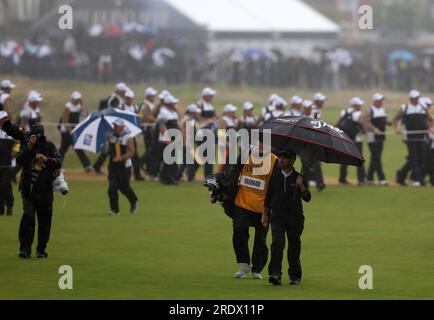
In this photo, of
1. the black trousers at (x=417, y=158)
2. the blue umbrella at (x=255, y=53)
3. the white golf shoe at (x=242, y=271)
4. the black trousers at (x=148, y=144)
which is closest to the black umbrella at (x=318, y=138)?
the white golf shoe at (x=242, y=271)

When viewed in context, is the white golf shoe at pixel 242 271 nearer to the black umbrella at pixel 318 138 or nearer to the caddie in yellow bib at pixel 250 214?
the caddie in yellow bib at pixel 250 214

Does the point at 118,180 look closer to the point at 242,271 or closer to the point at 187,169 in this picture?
the point at 187,169

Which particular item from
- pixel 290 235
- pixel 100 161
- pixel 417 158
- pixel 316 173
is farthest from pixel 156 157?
pixel 290 235

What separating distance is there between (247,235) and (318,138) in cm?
160

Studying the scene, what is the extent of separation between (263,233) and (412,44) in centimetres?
6435

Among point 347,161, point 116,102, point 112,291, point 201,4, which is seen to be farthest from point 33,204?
point 201,4

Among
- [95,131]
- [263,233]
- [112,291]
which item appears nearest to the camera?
[112,291]

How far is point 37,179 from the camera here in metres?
19.2

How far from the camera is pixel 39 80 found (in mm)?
52969

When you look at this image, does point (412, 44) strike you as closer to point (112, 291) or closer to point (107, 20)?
point (107, 20)

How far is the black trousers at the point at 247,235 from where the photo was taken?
17516mm

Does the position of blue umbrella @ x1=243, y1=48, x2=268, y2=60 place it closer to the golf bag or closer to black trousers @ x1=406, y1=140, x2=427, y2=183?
black trousers @ x1=406, y1=140, x2=427, y2=183

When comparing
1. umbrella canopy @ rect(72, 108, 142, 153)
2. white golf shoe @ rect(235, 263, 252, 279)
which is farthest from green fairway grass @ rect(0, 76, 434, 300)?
umbrella canopy @ rect(72, 108, 142, 153)

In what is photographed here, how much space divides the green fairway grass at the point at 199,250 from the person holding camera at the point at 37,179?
1.55ft
